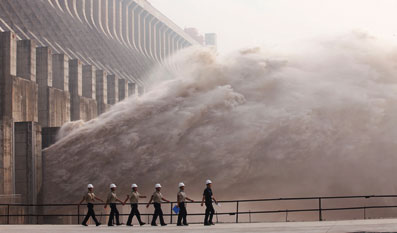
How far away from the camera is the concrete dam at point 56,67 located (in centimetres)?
4106

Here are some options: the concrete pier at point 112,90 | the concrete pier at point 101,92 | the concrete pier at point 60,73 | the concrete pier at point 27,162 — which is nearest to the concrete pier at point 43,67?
the concrete pier at point 60,73

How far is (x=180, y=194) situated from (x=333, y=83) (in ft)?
54.1

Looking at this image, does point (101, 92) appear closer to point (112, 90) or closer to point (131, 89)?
point (112, 90)

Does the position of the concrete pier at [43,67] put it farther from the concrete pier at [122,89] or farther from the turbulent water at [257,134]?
the concrete pier at [122,89]

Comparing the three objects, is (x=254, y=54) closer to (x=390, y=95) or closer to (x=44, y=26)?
(x=390, y=95)

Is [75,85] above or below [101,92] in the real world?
above

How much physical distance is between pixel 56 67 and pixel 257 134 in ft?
73.3

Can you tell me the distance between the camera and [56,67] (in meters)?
57.0

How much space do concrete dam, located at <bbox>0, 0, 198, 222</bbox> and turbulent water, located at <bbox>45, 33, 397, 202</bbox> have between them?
198 cm

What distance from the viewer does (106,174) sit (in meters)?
42.0

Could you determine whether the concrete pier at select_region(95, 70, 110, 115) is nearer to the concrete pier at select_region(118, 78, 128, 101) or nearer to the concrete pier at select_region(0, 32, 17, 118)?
the concrete pier at select_region(118, 78, 128, 101)

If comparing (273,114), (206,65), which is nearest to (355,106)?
(273,114)

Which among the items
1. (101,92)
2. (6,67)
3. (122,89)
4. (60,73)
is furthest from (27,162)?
(122,89)

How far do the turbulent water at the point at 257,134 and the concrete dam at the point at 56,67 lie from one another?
1983 millimetres
